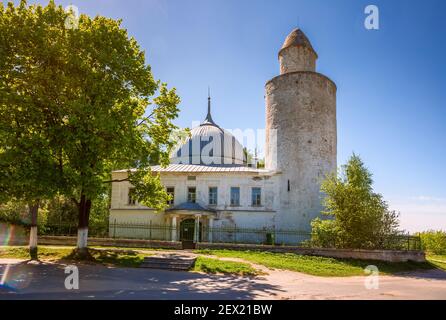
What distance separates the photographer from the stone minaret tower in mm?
28141

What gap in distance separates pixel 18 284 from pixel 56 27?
10.4 metres

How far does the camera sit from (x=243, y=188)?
1136 inches

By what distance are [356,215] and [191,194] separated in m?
13.8

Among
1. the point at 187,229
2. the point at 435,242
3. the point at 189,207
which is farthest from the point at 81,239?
the point at 435,242

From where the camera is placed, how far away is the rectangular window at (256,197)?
28.4 metres

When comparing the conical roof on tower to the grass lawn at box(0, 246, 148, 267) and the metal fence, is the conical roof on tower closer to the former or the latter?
the metal fence

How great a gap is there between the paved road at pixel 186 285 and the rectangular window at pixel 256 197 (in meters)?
12.7

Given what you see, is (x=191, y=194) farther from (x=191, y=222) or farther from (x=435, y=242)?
(x=435, y=242)

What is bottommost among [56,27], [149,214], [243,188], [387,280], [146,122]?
[387,280]

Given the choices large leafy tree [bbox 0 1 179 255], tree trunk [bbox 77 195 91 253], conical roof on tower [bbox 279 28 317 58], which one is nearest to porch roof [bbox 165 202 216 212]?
tree trunk [bbox 77 195 91 253]

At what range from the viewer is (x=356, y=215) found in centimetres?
2033

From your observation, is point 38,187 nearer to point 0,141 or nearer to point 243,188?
point 0,141

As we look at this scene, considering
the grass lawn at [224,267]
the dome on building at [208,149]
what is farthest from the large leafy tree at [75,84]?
the dome on building at [208,149]
